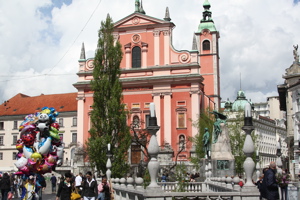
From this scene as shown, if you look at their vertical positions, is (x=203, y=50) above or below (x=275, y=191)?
above

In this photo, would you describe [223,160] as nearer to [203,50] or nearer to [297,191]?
[297,191]

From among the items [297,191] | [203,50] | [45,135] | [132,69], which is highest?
[203,50]

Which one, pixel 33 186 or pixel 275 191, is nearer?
pixel 275 191

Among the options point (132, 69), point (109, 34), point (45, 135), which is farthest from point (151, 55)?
point (45, 135)

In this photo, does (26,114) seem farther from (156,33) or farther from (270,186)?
(270,186)

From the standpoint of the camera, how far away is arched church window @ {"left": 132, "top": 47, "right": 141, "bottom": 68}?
2039 inches

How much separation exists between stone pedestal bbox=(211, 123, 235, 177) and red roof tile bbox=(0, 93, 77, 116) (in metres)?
48.1

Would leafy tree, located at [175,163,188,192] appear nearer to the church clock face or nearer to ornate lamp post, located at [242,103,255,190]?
ornate lamp post, located at [242,103,255,190]

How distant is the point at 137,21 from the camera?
52.2 meters

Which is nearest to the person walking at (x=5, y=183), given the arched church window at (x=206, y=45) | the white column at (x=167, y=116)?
the white column at (x=167, y=116)

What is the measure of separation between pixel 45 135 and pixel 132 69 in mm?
32950

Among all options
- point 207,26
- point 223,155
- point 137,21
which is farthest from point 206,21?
point 223,155

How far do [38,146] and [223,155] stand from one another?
10021 mm

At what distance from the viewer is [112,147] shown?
35.1 meters
